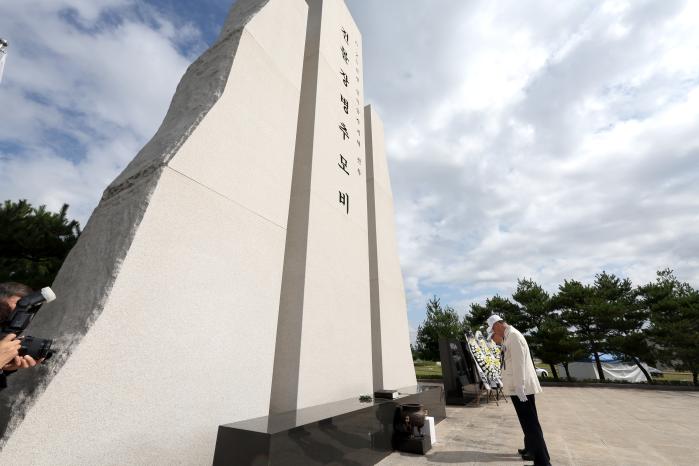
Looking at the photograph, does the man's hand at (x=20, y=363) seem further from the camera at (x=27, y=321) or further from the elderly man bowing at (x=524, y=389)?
the elderly man bowing at (x=524, y=389)

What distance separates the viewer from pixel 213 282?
2.70 meters

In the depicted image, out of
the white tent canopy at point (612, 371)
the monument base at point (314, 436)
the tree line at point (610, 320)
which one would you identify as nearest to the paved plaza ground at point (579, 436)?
the monument base at point (314, 436)

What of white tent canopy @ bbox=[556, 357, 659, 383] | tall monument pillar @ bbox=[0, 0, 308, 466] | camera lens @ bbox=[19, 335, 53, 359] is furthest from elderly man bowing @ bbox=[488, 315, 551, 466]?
white tent canopy @ bbox=[556, 357, 659, 383]

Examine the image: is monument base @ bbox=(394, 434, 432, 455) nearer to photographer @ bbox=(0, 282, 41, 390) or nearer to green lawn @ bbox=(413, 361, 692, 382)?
photographer @ bbox=(0, 282, 41, 390)

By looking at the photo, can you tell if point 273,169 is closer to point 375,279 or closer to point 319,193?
point 319,193

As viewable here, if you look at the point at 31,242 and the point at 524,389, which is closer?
the point at 524,389

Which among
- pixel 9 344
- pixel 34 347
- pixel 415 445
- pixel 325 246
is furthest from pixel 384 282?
pixel 9 344

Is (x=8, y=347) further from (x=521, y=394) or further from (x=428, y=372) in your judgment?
(x=428, y=372)

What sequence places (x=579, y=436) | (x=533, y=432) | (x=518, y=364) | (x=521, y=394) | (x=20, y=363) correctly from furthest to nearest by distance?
(x=579, y=436), (x=518, y=364), (x=521, y=394), (x=533, y=432), (x=20, y=363)

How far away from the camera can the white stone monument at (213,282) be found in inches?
75.0

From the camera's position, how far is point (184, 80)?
12.4ft

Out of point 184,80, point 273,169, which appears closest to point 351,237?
point 273,169

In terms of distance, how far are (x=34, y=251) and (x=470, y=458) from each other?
1250 cm

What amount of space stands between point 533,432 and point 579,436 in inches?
87.8
